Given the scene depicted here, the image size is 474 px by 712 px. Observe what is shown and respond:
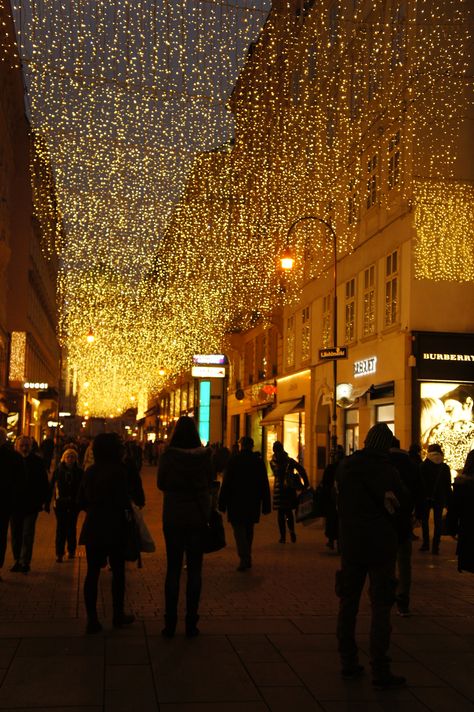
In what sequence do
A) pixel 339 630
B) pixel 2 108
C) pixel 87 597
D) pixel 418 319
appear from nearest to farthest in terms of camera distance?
pixel 339 630 → pixel 87 597 → pixel 418 319 → pixel 2 108

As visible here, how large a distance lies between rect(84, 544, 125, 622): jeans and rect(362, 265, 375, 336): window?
2091 centimetres

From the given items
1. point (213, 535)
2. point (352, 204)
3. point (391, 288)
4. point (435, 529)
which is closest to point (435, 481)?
point (435, 529)

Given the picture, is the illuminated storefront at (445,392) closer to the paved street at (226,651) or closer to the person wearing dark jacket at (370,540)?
the paved street at (226,651)

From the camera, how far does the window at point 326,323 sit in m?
34.5

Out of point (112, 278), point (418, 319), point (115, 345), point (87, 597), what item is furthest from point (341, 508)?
point (115, 345)

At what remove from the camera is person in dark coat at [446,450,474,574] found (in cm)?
849

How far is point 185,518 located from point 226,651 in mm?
1214

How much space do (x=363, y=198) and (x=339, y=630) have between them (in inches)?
981

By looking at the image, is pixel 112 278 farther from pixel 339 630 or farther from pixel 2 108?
pixel 339 630

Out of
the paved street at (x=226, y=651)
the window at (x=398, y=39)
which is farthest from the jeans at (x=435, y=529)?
the window at (x=398, y=39)

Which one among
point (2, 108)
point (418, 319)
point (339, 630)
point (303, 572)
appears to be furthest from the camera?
point (2, 108)

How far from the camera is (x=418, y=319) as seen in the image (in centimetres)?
2505

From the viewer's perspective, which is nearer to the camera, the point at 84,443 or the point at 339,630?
the point at 339,630

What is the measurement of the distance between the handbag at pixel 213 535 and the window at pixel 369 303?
20351mm
